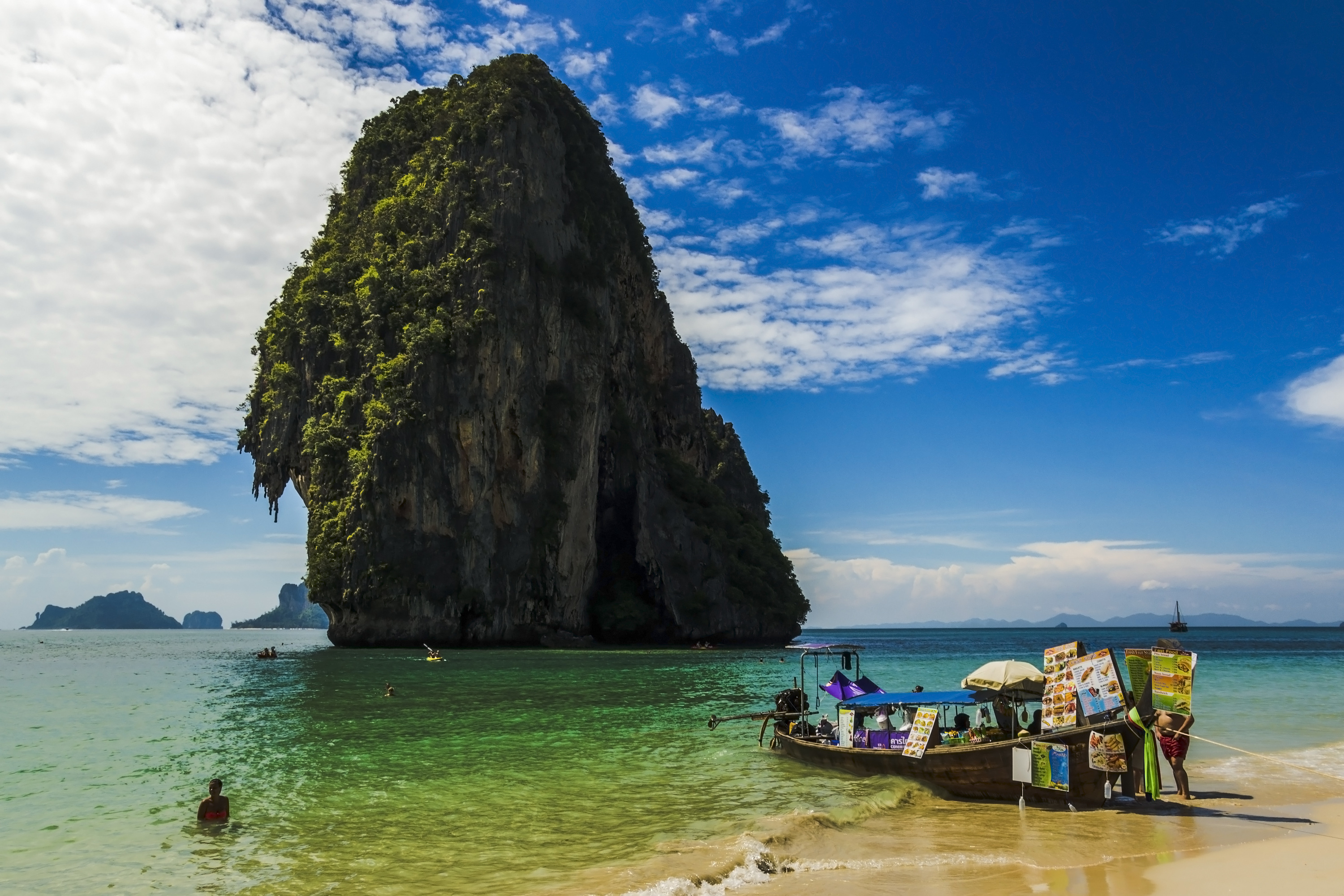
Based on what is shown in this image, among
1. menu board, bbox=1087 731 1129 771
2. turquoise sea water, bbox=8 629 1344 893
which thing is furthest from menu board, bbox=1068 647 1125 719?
turquoise sea water, bbox=8 629 1344 893

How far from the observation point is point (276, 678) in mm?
40438

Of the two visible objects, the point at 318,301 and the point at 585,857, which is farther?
the point at 318,301

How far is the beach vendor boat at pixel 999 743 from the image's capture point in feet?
46.1

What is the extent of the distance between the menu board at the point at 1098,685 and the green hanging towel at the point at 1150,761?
335mm

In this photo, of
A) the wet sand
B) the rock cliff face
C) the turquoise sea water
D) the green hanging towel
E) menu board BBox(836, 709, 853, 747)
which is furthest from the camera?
the rock cliff face

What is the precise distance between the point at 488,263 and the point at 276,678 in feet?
127

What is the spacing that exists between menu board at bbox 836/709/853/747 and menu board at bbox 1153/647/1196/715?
6159mm

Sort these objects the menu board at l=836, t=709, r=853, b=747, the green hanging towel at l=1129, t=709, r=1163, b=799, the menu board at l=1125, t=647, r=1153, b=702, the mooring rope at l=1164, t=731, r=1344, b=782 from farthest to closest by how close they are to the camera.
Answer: the menu board at l=836, t=709, r=853, b=747, the menu board at l=1125, t=647, r=1153, b=702, the mooring rope at l=1164, t=731, r=1344, b=782, the green hanging towel at l=1129, t=709, r=1163, b=799

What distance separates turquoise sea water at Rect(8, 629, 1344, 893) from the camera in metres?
11.2

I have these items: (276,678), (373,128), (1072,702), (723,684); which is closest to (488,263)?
(373,128)

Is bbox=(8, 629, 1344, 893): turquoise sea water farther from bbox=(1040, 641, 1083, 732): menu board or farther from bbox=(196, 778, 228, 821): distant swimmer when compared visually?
bbox=(1040, 641, 1083, 732): menu board

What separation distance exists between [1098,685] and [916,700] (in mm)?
4056

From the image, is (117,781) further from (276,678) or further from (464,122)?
(464,122)

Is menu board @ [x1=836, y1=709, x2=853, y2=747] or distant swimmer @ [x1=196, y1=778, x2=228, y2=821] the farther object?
menu board @ [x1=836, y1=709, x2=853, y2=747]
